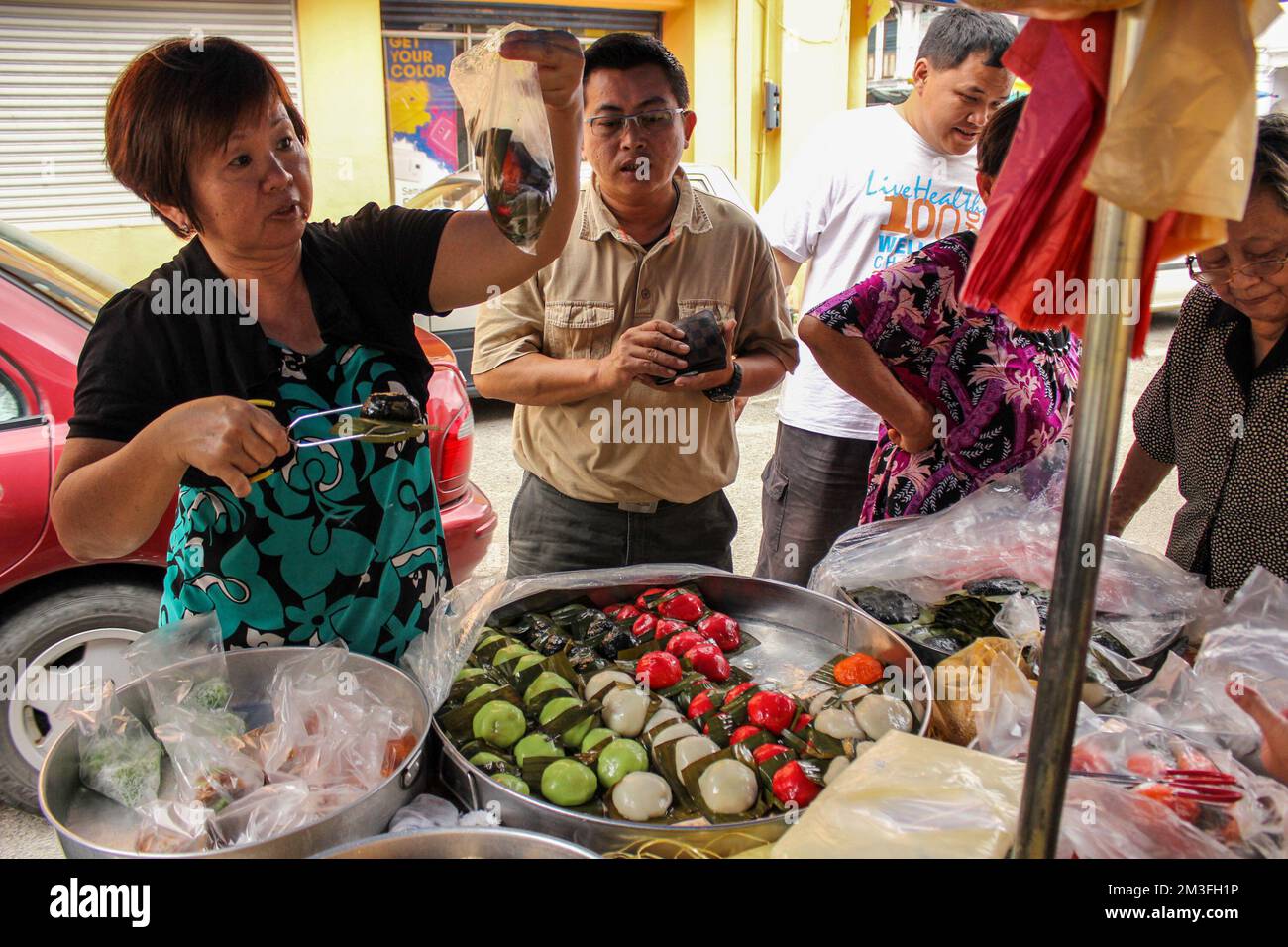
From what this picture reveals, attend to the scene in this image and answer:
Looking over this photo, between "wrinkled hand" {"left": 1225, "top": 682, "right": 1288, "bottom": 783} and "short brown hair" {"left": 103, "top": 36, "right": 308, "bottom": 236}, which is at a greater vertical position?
"short brown hair" {"left": 103, "top": 36, "right": 308, "bottom": 236}

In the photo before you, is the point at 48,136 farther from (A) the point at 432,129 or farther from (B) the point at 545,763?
(B) the point at 545,763

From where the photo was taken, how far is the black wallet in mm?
1878

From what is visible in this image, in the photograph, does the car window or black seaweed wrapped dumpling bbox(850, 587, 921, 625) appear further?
the car window

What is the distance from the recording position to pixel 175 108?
135 centimetres

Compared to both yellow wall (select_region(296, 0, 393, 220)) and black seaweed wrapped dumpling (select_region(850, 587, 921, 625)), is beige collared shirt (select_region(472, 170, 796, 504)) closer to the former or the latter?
black seaweed wrapped dumpling (select_region(850, 587, 921, 625))

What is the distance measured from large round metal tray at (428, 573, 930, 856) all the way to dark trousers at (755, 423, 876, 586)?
115 centimetres

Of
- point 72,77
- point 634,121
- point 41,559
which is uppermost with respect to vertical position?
point 72,77

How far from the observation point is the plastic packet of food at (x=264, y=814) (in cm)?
107

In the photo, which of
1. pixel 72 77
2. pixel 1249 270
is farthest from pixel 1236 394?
pixel 72 77

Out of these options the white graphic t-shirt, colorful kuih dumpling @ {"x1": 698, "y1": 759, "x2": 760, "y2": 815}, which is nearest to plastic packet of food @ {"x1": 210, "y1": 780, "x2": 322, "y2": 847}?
colorful kuih dumpling @ {"x1": 698, "y1": 759, "x2": 760, "y2": 815}

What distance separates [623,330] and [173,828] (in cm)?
A: 150

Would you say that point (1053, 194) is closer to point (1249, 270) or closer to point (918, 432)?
point (1249, 270)

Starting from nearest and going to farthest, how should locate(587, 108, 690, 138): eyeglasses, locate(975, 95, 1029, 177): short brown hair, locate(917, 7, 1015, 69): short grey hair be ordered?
locate(975, 95, 1029, 177): short brown hair < locate(587, 108, 690, 138): eyeglasses < locate(917, 7, 1015, 69): short grey hair
